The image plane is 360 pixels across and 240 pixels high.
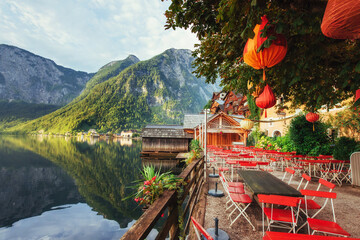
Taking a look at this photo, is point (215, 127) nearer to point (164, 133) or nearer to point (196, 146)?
point (196, 146)

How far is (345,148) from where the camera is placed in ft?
24.9

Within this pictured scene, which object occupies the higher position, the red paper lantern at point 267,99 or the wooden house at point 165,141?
the red paper lantern at point 267,99

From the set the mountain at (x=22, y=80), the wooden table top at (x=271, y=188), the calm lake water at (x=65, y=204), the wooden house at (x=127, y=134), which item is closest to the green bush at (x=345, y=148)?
the wooden table top at (x=271, y=188)

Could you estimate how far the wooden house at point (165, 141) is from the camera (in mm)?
25938

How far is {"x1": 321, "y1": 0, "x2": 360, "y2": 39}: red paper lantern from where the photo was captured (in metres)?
1.25

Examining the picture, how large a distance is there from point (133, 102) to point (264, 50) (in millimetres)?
136702

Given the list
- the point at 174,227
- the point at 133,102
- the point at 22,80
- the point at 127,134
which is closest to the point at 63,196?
the point at 174,227

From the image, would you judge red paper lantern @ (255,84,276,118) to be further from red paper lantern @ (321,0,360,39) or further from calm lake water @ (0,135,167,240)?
calm lake water @ (0,135,167,240)

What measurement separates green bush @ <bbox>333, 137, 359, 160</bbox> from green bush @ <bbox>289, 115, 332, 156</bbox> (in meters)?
1.24

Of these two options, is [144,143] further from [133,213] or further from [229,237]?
[229,237]

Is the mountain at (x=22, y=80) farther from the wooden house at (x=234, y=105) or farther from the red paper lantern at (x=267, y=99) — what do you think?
the red paper lantern at (x=267, y=99)

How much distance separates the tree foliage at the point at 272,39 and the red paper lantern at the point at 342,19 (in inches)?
26.5

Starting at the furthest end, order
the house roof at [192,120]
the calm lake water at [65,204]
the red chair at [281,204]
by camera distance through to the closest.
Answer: the house roof at [192,120]
the calm lake water at [65,204]
the red chair at [281,204]

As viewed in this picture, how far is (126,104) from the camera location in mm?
128500
